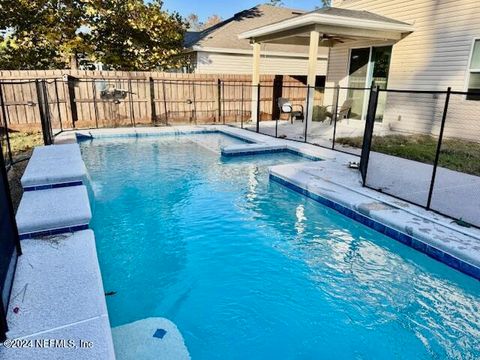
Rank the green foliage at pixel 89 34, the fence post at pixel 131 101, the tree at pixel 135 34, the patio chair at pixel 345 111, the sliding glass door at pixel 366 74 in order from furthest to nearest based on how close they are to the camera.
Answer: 1. the tree at pixel 135 34
2. the green foliage at pixel 89 34
3. the fence post at pixel 131 101
4. the patio chair at pixel 345 111
5. the sliding glass door at pixel 366 74

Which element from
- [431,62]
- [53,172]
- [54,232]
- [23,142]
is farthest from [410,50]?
[23,142]

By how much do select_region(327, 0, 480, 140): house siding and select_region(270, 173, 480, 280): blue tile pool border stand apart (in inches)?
218

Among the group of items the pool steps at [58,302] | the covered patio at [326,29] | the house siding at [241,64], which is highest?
the covered patio at [326,29]

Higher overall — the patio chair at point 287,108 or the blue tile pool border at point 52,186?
the patio chair at point 287,108

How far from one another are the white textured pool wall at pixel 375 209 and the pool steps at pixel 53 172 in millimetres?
3195

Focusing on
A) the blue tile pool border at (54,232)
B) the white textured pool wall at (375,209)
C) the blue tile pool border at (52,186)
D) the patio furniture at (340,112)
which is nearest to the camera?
the blue tile pool border at (54,232)

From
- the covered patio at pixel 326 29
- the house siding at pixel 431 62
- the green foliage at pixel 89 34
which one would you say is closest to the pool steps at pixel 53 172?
the covered patio at pixel 326 29

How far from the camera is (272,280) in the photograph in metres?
3.27

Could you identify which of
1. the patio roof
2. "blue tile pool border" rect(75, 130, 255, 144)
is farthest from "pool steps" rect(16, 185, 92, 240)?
the patio roof

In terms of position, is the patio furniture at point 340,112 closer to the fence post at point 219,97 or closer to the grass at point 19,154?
the fence post at point 219,97

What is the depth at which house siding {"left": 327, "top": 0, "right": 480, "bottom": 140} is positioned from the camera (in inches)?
323

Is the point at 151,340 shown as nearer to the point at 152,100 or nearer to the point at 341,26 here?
the point at 341,26

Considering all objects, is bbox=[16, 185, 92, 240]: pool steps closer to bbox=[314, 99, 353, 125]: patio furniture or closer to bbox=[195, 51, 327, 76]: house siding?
bbox=[314, 99, 353, 125]: patio furniture

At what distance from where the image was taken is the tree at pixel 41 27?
11.5 meters
